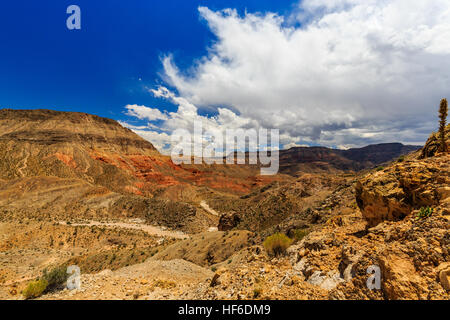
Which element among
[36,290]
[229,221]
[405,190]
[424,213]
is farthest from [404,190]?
[229,221]

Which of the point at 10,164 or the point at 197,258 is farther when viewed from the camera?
the point at 10,164

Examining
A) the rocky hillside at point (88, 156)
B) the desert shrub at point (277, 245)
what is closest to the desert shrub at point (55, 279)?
the desert shrub at point (277, 245)

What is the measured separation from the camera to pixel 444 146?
8.54 metres

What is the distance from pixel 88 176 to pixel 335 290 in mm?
78625

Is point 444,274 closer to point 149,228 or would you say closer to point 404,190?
point 404,190

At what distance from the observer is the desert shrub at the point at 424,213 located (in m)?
5.05

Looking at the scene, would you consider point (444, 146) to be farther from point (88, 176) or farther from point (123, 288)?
point (88, 176)

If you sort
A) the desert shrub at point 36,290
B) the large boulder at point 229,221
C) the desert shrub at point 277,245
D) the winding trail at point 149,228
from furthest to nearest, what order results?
1. the winding trail at point 149,228
2. the large boulder at point 229,221
3. the desert shrub at point 277,245
4. the desert shrub at point 36,290

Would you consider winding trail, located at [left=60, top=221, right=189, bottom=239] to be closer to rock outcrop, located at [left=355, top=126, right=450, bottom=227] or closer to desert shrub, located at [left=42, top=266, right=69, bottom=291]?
desert shrub, located at [left=42, top=266, right=69, bottom=291]

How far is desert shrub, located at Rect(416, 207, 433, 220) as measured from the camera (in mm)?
5055

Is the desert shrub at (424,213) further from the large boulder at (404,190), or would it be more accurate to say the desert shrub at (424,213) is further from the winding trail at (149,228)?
the winding trail at (149,228)

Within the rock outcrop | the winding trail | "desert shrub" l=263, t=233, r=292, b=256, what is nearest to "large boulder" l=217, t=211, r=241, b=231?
the winding trail

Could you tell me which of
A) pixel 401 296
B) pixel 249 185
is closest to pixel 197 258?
pixel 401 296

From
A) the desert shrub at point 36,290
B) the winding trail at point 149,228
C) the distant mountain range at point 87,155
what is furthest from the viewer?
the distant mountain range at point 87,155
